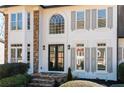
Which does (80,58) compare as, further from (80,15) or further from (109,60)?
(80,15)

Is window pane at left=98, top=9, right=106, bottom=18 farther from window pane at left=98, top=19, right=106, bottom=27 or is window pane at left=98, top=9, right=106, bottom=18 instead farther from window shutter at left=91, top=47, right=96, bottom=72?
window shutter at left=91, top=47, right=96, bottom=72

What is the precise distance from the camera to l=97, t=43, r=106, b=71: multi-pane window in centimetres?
1255

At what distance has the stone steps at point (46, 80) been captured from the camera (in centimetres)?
1169

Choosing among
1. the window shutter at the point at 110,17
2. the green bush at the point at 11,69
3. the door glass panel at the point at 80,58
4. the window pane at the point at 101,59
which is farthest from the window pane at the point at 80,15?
the green bush at the point at 11,69

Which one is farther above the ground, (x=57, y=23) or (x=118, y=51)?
(x=57, y=23)

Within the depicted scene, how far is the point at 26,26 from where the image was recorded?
13617mm

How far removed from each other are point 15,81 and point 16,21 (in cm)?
402

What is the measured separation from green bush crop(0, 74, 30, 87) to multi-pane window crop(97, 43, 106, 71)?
3.65 metres

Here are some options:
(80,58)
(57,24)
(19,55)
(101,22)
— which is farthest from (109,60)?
(19,55)

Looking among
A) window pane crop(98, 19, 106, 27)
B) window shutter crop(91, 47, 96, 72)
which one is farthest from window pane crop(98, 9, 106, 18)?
window shutter crop(91, 47, 96, 72)

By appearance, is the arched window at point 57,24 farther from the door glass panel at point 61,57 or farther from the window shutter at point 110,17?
the window shutter at point 110,17
